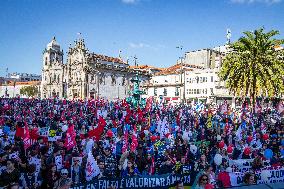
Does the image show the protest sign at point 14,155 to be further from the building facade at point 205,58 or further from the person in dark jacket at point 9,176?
the building facade at point 205,58

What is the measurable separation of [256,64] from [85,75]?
57.1 metres

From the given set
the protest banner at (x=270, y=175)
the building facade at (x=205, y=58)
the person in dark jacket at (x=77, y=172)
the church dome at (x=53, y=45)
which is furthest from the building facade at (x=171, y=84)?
the person in dark jacket at (x=77, y=172)

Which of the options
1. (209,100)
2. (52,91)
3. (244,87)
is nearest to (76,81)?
(52,91)

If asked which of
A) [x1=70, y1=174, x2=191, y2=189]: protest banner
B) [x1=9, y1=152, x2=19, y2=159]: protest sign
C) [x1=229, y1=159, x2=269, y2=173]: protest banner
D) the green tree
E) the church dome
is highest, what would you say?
the church dome

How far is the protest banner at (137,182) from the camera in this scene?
8.29 m

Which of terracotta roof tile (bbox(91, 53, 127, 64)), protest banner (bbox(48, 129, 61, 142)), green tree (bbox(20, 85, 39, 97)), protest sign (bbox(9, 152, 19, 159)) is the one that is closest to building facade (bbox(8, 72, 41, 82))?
green tree (bbox(20, 85, 39, 97))

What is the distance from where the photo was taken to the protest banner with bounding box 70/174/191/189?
829cm

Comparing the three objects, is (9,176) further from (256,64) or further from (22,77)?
(22,77)

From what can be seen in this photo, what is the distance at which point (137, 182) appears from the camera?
350 inches

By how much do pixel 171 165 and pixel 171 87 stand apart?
197 feet

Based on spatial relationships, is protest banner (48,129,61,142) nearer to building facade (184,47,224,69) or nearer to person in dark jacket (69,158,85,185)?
person in dark jacket (69,158,85,185)

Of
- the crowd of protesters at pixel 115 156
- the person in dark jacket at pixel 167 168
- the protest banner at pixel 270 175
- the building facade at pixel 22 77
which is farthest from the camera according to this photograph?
the building facade at pixel 22 77

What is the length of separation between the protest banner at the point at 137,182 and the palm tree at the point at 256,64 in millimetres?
20886

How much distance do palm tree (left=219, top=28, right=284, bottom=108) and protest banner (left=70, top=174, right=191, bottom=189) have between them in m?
20.9
